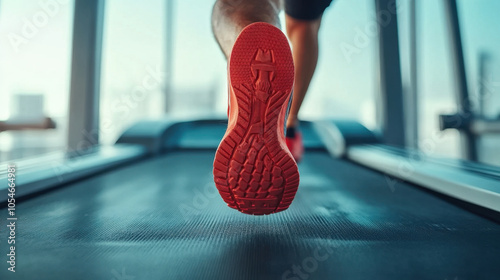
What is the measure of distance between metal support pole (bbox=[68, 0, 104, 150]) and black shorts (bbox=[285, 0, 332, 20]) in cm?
144

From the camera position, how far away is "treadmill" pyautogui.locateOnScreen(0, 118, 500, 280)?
1.73ft

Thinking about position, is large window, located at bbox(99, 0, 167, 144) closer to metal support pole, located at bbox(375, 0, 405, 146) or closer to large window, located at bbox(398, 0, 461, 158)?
metal support pole, located at bbox(375, 0, 405, 146)

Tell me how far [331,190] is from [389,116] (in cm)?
139

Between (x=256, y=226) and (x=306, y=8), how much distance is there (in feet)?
2.02

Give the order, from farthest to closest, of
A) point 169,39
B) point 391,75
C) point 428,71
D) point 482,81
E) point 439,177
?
point 169,39 → point 428,71 → point 391,75 → point 482,81 → point 439,177

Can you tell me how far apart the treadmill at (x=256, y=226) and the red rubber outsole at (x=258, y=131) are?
8cm

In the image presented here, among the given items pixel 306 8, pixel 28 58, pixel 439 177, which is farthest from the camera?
pixel 28 58

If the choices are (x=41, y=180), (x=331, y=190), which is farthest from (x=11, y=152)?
(x=331, y=190)

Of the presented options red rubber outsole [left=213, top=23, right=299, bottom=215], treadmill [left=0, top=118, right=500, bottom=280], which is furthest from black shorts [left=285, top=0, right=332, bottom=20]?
treadmill [left=0, top=118, right=500, bottom=280]

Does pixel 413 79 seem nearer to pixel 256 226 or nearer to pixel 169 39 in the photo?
pixel 169 39

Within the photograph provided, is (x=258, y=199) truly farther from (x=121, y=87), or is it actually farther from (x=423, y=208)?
(x=121, y=87)

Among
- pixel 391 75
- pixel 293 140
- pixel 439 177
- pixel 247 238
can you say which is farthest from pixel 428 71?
pixel 247 238

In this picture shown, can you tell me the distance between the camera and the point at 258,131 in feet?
2.24

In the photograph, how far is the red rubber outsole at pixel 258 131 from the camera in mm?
668
